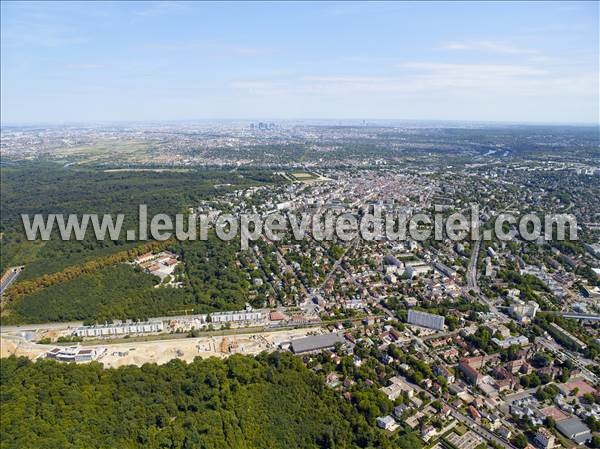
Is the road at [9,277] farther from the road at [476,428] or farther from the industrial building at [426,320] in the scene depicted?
the road at [476,428]

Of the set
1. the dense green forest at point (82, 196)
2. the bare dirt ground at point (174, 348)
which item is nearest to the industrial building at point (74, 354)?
the bare dirt ground at point (174, 348)

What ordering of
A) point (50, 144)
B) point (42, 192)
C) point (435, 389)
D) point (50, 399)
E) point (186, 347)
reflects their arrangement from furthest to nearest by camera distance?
point (50, 144) → point (42, 192) → point (186, 347) → point (435, 389) → point (50, 399)

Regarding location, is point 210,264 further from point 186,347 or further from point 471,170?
point 471,170

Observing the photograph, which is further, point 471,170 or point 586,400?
point 471,170

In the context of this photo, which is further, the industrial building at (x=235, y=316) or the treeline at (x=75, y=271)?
the treeline at (x=75, y=271)

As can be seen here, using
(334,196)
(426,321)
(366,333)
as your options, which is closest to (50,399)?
(366,333)
